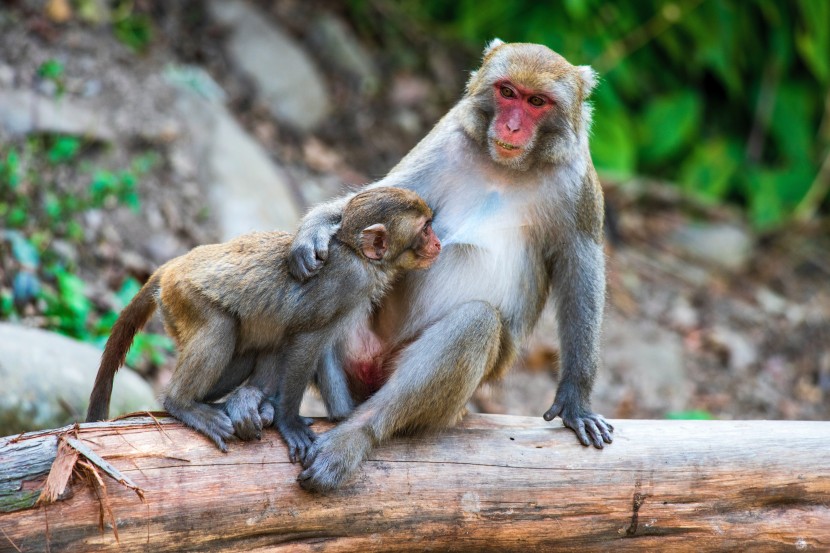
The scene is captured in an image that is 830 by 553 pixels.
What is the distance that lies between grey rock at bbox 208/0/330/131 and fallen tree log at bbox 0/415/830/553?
22.6ft

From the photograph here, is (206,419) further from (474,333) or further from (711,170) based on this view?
(711,170)

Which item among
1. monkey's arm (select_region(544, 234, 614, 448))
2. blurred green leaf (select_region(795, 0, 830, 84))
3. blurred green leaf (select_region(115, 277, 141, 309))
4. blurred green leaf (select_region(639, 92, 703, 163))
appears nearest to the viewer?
monkey's arm (select_region(544, 234, 614, 448))

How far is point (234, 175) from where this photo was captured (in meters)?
9.34

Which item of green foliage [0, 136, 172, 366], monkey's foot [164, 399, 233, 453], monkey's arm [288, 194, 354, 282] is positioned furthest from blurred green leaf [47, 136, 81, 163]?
monkey's foot [164, 399, 233, 453]

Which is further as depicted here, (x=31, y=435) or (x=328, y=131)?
(x=328, y=131)

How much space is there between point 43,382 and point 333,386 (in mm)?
1741

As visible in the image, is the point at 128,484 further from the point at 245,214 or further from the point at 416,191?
the point at 245,214

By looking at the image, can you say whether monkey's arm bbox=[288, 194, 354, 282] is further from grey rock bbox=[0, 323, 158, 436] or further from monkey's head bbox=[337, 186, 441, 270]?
grey rock bbox=[0, 323, 158, 436]

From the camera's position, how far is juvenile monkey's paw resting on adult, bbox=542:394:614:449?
5062mm

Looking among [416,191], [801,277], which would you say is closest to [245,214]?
[416,191]

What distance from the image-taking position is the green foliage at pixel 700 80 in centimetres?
1188

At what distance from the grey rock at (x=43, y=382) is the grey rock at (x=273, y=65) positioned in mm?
5803

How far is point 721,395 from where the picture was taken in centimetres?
984

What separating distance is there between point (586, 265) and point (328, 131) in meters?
6.60
